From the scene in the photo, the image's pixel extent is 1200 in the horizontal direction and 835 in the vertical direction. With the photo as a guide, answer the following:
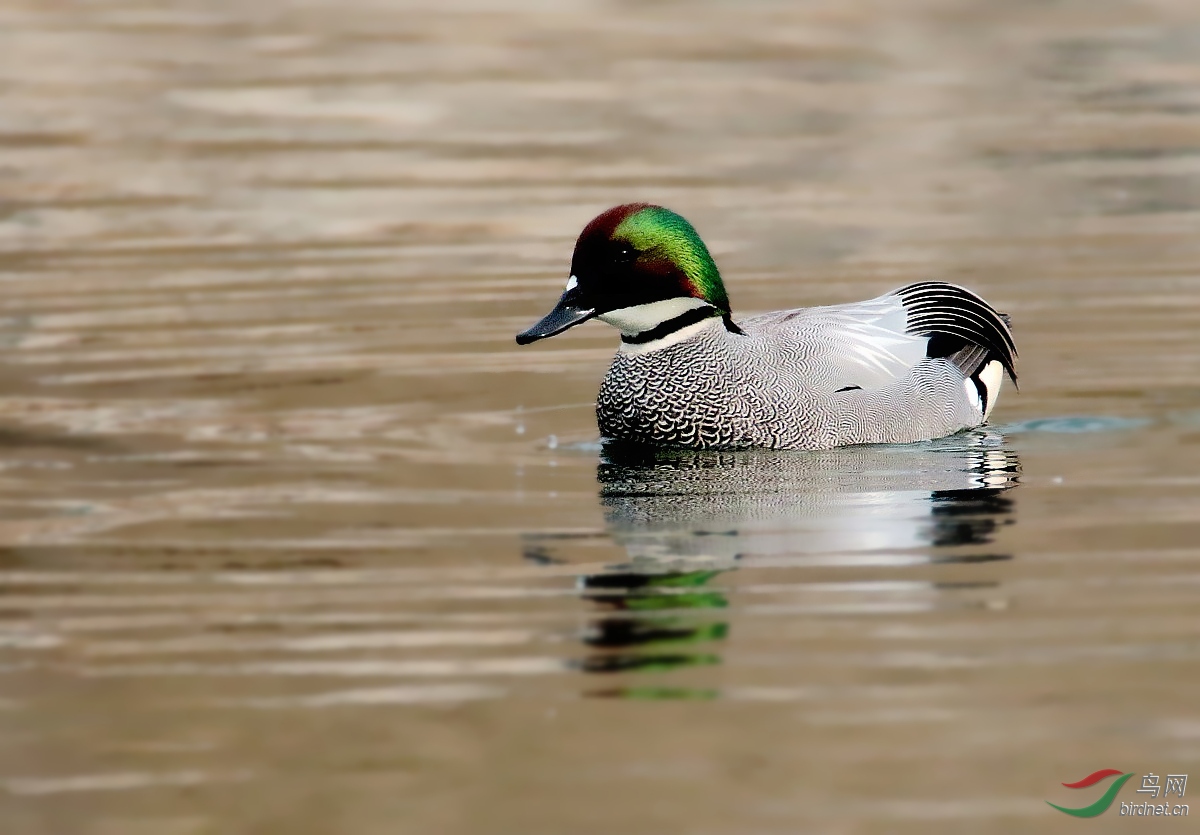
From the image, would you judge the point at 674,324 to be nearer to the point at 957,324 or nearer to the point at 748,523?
the point at 957,324

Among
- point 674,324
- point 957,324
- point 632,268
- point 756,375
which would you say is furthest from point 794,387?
point 957,324

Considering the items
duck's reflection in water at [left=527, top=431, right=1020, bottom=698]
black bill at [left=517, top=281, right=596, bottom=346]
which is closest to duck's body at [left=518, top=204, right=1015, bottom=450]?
black bill at [left=517, top=281, right=596, bottom=346]

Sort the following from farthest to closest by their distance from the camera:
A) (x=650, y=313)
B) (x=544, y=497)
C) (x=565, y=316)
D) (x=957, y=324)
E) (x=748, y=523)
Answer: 1. (x=957, y=324)
2. (x=650, y=313)
3. (x=565, y=316)
4. (x=544, y=497)
5. (x=748, y=523)

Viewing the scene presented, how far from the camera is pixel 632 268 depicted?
29.9ft

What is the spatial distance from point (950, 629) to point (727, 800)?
4.64 ft

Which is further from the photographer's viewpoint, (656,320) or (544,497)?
(656,320)

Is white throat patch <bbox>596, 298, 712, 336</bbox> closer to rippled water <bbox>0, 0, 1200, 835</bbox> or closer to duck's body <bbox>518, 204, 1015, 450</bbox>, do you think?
duck's body <bbox>518, 204, 1015, 450</bbox>

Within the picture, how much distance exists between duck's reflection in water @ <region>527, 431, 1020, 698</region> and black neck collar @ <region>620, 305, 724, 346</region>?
53cm

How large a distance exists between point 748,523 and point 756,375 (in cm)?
150

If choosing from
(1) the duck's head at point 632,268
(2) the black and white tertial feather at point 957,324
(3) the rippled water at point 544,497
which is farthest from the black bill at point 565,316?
(2) the black and white tertial feather at point 957,324

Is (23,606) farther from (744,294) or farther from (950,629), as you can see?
(744,294)

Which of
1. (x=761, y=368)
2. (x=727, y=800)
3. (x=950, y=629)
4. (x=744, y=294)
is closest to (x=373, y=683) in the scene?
(x=727, y=800)

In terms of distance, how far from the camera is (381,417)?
9.77 meters

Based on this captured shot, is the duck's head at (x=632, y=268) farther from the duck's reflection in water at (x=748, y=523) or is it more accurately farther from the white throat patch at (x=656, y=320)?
the duck's reflection in water at (x=748, y=523)
